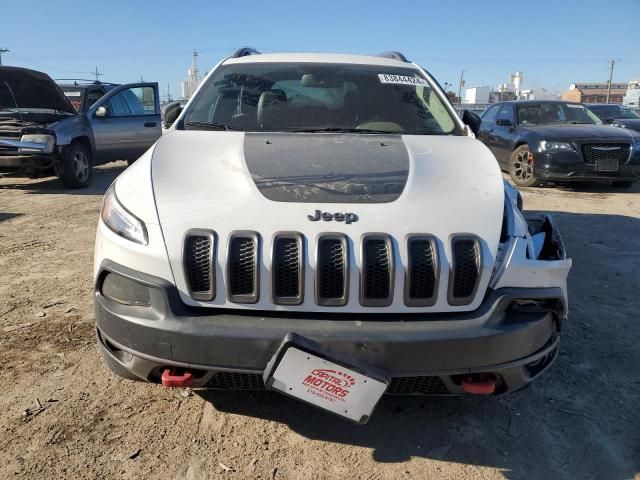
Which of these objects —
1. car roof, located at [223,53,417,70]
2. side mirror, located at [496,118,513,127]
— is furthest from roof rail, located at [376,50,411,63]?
side mirror, located at [496,118,513,127]

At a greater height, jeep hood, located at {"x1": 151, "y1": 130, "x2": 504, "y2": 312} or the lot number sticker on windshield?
the lot number sticker on windshield

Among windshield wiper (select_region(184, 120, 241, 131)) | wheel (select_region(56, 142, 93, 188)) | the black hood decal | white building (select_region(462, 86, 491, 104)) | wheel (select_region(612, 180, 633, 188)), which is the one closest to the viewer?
the black hood decal

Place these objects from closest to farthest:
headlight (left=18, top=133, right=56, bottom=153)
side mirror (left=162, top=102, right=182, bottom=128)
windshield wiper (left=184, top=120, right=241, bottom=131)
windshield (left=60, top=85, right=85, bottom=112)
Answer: windshield wiper (left=184, top=120, right=241, bottom=131)
side mirror (left=162, top=102, right=182, bottom=128)
headlight (left=18, top=133, right=56, bottom=153)
windshield (left=60, top=85, right=85, bottom=112)

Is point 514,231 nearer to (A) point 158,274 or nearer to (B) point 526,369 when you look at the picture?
(B) point 526,369

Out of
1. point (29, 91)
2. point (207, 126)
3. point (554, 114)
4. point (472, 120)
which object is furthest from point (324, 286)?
point (554, 114)

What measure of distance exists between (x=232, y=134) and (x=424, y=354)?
5.71ft

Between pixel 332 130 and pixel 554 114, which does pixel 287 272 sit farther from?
pixel 554 114

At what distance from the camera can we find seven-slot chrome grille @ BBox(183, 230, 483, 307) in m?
2.01

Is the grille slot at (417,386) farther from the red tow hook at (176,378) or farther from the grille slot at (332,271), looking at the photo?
the red tow hook at (176,378)

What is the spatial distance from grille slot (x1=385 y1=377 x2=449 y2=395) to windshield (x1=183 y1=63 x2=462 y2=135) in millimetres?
1735

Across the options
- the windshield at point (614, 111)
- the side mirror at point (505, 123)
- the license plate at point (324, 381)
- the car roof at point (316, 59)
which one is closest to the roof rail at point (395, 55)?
the car roof at point (316, 59)

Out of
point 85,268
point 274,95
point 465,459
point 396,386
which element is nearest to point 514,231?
point 396,386

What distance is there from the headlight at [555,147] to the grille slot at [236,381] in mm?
7865

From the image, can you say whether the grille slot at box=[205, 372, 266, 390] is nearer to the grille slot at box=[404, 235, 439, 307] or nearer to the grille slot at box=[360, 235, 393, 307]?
the grille slot at box=[360, 235, 393, 307]
